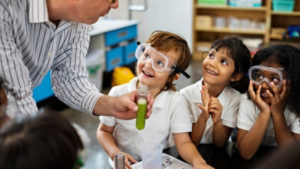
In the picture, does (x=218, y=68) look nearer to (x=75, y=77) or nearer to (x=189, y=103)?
(x=189, y=103)


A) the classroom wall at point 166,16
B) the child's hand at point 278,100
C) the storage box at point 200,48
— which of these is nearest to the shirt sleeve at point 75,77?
the child's hand at point 278,100

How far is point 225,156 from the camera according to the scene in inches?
61.7

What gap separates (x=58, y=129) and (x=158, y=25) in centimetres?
602

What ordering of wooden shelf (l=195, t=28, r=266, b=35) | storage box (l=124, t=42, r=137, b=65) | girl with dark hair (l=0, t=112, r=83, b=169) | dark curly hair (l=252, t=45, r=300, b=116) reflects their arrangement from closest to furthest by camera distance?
girl with dark hair (l=0, t=112, r=83, b=169), dark curly hair (l=252, t=45, r=300, b=116), storage box (l=124, t=42, r=137, b=65), wooden shelf (l=195, t=28, r=266, b=35)

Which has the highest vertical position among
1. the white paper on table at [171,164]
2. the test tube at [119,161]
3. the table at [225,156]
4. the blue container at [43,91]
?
the test tube at [119,161]

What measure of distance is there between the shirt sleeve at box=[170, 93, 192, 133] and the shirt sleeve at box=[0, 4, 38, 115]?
25.9 inches

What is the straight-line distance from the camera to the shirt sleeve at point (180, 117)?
5.45 feet

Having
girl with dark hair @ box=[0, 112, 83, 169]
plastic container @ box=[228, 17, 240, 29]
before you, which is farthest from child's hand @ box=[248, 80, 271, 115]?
plastic container @ box=[228, 17, 240, 29]

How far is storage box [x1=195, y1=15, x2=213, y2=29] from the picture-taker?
20.4 ft

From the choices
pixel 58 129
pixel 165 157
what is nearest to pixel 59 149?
pixel 58 129

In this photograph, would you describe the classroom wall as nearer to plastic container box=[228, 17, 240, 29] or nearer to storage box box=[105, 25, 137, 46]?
plastic container box=[228, 17, 240, 29]

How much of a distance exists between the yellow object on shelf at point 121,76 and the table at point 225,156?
3205 mm

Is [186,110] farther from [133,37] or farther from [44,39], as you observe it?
[133,37]

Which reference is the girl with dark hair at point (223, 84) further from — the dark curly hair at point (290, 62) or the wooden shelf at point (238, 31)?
the wooden shelf at point (238, 31)
